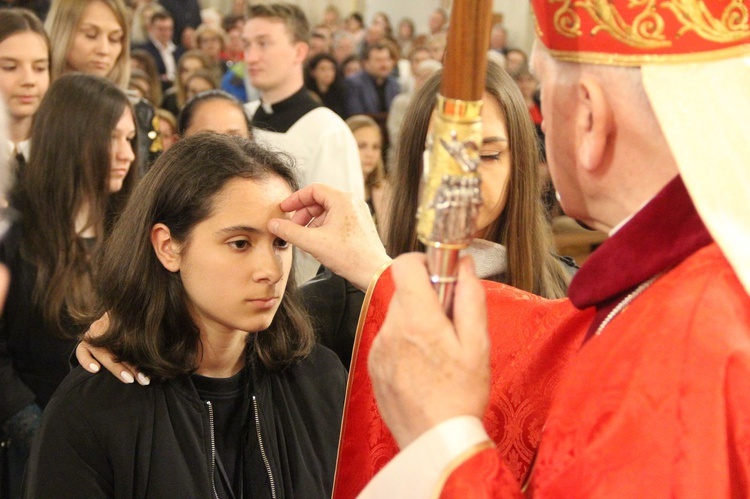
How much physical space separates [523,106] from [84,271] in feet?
5.20

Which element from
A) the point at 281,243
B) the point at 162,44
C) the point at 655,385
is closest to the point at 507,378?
the point at 655,385

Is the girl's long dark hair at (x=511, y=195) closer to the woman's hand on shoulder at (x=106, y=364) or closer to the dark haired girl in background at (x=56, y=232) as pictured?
the woman's hand on shoulder at (x=106, y=364)

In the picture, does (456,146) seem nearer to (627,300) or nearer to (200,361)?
(627,300)

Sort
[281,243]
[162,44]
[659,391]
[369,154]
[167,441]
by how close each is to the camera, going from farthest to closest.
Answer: [162,44] < [369,154] < [281,243] < [167,441] < [659,391]

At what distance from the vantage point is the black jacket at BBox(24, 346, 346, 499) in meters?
2.03

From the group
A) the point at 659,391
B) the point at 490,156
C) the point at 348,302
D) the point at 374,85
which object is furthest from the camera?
the point at 374,85

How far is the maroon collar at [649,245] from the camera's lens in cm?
127

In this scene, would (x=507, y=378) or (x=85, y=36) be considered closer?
(x=507, y=378)

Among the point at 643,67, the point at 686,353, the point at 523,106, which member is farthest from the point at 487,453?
the point at 523,106

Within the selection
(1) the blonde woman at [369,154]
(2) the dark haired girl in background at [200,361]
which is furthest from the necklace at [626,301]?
(1) the blonde woman at [369,154]

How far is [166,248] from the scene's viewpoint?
2.28 m

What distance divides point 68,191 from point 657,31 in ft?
8.25

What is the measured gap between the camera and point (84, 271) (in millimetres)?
3201

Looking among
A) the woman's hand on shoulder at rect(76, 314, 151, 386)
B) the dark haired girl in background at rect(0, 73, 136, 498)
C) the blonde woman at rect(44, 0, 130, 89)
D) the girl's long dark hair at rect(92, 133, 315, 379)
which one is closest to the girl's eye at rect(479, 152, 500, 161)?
the girl's long dark hair at rect(92, 133, 315, 379)
